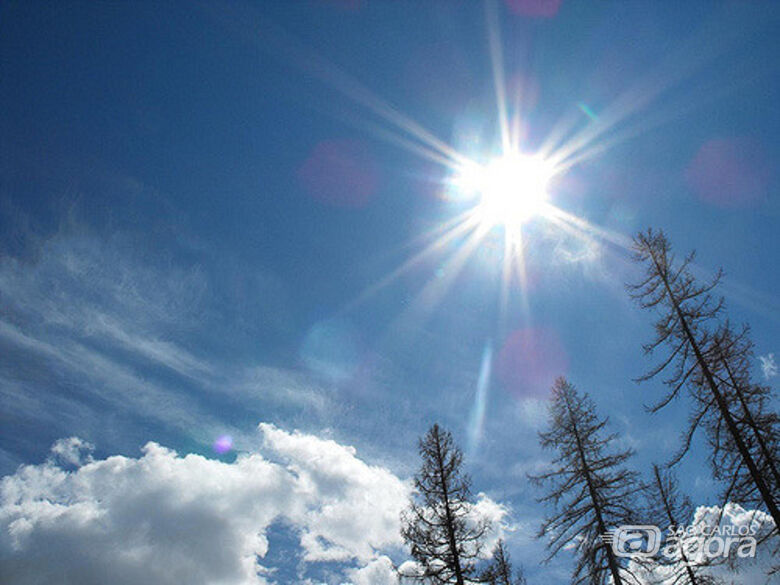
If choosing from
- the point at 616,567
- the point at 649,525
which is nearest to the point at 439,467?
the point at 616,567

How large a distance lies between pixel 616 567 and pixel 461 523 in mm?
4475

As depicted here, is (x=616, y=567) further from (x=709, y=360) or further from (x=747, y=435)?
(x=709, y=360)

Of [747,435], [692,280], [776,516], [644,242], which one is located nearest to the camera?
[776,516]

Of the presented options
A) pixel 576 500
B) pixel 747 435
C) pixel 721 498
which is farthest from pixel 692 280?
pixel 576 500

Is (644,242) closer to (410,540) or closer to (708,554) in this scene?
(708,554)

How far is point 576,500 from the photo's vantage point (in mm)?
12594

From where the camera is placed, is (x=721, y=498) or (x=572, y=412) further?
(x=572, y=412)

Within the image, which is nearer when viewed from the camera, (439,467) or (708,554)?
(708,554)

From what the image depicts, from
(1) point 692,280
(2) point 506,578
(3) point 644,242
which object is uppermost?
(3) point 644,242

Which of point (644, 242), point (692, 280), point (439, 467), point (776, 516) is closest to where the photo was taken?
point (776, 516)

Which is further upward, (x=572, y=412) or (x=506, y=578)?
(x=572, y=412)

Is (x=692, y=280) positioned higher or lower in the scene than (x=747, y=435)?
higher

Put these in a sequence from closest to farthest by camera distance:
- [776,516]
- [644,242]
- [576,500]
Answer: [776,516] → [644,242] → [576,500]

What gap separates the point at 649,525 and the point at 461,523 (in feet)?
19.3
